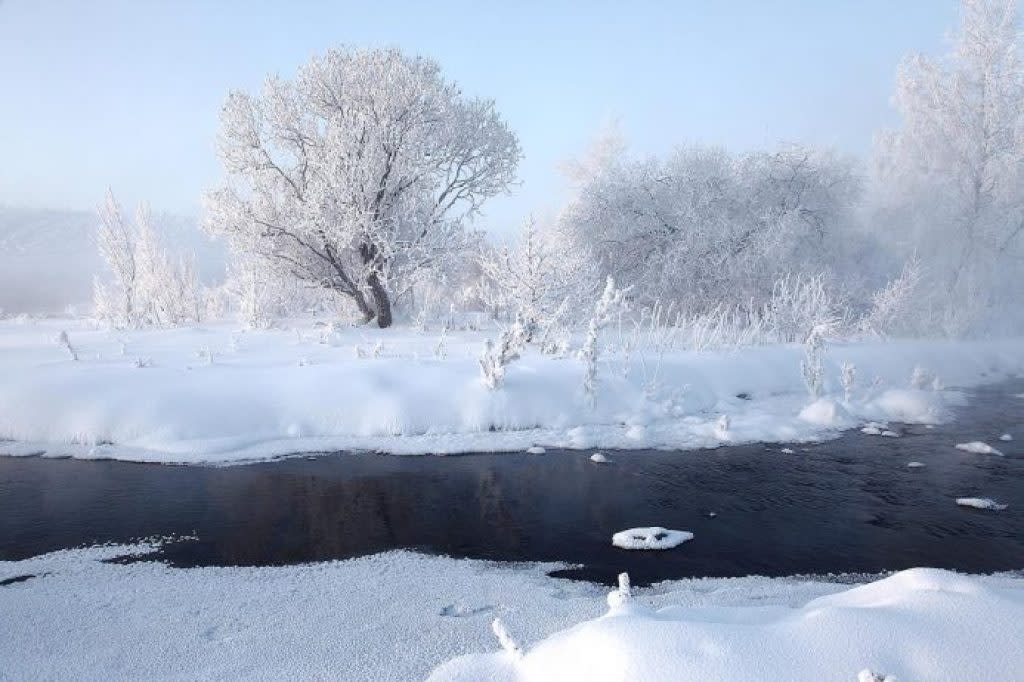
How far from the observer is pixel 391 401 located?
10.1m

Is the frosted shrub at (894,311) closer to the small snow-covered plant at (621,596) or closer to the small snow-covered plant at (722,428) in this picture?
the small snow-covered plant at (722,428)

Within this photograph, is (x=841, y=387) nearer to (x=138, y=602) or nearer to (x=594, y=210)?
(x=594, y=210)

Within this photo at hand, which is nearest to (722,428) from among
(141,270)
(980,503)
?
(980,503)

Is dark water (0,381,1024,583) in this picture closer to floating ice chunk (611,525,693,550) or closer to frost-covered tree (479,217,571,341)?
floating ice chunk (611,525,693,550)

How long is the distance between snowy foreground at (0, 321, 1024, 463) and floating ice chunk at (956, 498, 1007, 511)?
9.82ft

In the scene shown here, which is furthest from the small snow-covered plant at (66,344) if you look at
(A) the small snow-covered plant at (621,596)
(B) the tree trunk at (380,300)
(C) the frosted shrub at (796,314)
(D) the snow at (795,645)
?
(C) the frosted shrub at (796,314)

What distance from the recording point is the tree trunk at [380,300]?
17719mm

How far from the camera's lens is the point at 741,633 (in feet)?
9.70

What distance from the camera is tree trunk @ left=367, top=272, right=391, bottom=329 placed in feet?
58.1

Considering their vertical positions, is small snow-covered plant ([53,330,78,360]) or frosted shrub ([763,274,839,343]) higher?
frosted shrub ([763,274,839,343])

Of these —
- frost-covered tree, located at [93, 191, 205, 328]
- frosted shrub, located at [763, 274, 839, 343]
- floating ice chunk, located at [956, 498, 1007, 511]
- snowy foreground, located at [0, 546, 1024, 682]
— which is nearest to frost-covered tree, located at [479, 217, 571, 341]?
frosted shrub, located at [763, 274, 839, 343]

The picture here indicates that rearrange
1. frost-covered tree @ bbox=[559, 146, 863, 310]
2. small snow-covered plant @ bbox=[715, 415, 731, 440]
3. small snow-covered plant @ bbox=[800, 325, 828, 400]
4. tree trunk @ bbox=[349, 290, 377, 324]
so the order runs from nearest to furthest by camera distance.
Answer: small snow-covered plant @ bbox=[715, 415, 731, 440]
small snow-covered plant @ bbox=[800, 325, 828, 400]
tree trunk @ bbox=[349, 290, 377, 324]
frost-covered tree @ bbox=[559, 146, 863, 310]

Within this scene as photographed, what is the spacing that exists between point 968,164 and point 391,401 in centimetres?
2477

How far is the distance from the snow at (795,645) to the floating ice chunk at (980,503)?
4432 mm
